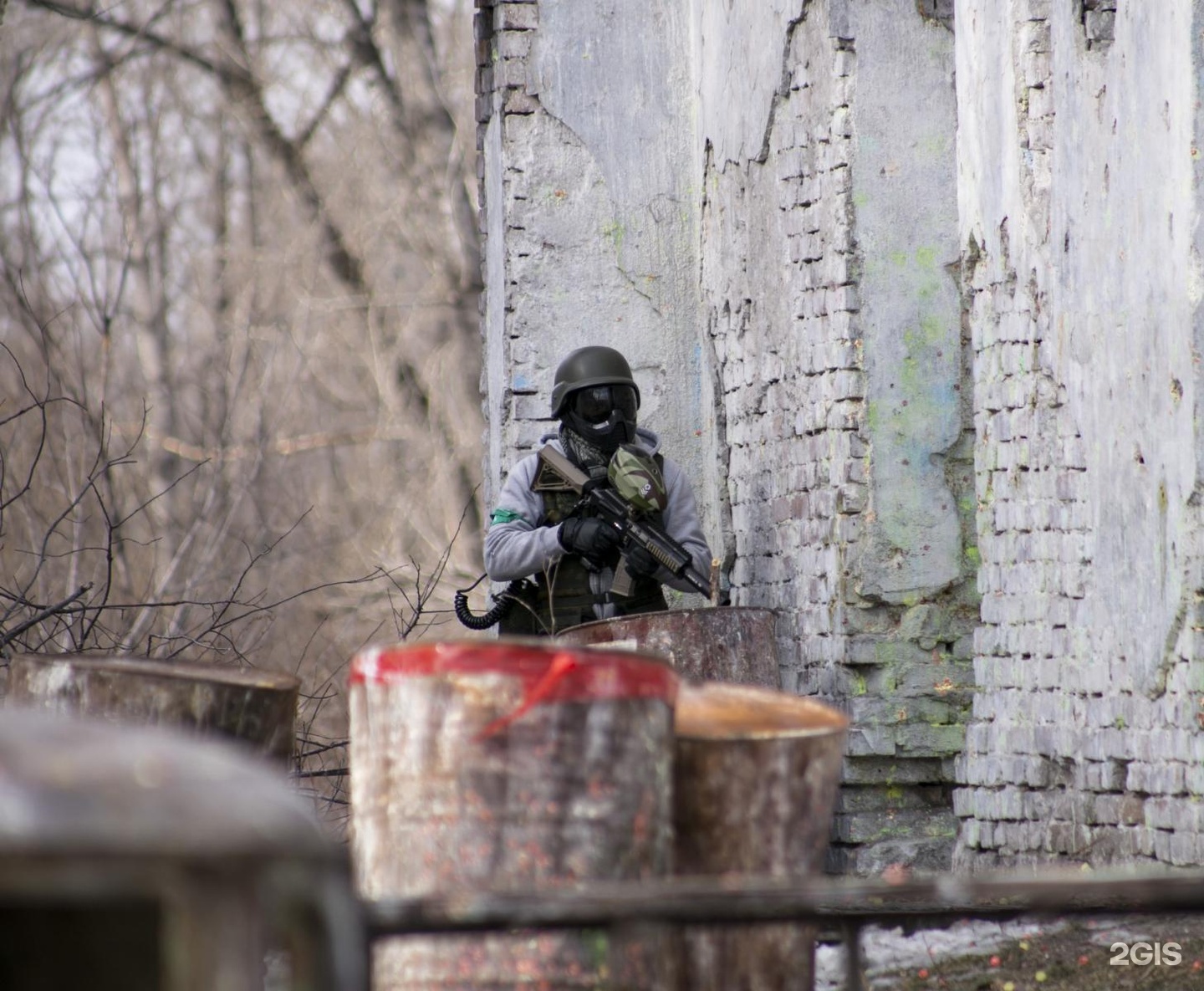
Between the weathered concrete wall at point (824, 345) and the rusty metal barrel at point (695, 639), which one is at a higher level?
the weathered concrete wall at point (824, 345)

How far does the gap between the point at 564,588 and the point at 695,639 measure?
79 cm

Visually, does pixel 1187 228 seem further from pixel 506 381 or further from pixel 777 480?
pixel 506 381

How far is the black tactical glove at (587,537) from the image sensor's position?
5898 millimetres

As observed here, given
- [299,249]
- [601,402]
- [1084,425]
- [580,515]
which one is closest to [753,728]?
[1084,425]

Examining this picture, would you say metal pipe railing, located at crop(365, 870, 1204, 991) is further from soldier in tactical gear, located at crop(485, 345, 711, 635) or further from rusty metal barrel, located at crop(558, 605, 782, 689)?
soldier in tactical gear, located at crop(485, 345, 711, 635)

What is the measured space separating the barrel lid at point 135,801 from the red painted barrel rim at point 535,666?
733 millimetres

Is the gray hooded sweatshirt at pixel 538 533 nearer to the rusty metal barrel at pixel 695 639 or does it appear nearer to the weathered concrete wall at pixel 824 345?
the weathered concrete wall at pixel 824 345

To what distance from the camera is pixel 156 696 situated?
3199 mm

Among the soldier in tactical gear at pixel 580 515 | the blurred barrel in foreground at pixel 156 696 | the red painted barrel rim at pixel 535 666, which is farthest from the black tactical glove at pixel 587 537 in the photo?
the red painted barrel rim at pixel 535 666

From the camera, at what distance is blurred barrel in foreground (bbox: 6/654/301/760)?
3.20 meters

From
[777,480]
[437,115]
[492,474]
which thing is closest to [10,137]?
[437,115]

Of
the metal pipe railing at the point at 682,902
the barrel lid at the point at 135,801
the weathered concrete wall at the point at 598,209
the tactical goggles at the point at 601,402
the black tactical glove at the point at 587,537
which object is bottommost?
the metal pipe railing at the point at 682,902

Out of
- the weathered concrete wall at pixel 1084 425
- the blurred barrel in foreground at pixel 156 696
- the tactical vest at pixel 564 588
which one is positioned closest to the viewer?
the blurred barrel in foreground at pixel 156 696

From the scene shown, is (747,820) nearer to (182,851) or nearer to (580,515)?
(182,851)
